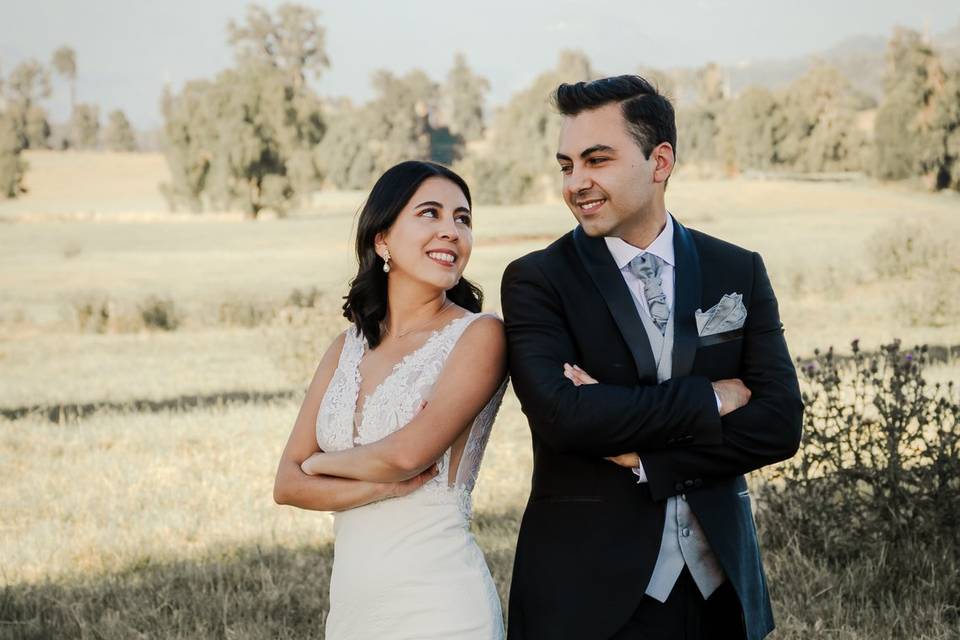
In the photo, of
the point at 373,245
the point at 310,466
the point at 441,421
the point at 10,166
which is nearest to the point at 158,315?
the point at 373,245

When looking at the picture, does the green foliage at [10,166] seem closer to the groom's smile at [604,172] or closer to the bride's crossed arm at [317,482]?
the bride's crossed arm at [317,482]

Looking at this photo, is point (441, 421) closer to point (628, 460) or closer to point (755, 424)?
point (628, 460)

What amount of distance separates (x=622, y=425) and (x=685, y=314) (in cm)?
36

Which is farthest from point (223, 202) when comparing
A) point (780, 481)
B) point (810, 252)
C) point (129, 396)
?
point (780, 481)

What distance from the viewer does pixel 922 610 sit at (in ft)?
16.2

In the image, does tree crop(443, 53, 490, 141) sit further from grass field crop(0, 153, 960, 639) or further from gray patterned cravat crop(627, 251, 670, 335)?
gray patterned cravat crop(627, 251, 670, 335)

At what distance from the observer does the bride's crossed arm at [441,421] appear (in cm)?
309

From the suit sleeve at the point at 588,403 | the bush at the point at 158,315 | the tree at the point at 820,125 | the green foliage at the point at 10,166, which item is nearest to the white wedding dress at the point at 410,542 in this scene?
the suit sleeve at the point at 588,403

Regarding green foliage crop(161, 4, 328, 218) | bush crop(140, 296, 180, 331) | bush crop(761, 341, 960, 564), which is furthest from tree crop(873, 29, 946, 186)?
bush crop(761, 341, 960, 564)

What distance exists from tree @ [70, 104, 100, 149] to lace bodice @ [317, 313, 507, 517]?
355 feet

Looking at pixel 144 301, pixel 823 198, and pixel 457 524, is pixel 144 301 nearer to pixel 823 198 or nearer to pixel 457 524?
pixel 457 524

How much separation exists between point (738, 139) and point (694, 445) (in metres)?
76.4

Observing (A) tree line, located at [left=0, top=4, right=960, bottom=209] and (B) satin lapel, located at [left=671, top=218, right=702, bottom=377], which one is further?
(A) tree line, located at [left=0, top=4, right=960, bottom=209]

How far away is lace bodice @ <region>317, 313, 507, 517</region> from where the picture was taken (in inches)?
128
